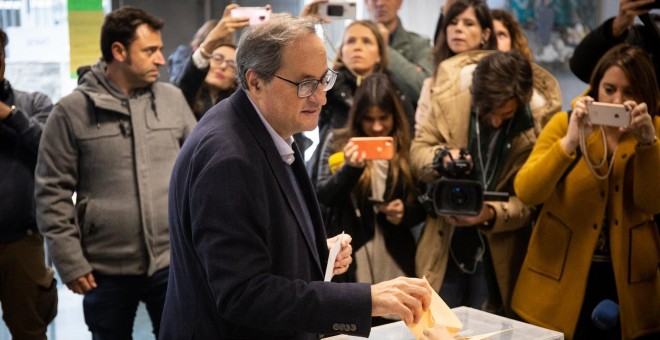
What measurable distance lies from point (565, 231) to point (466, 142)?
0.61 meters

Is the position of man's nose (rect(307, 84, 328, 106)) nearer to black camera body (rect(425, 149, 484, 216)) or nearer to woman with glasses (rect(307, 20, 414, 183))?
black camera body (rect(425, 149, 484, 216))

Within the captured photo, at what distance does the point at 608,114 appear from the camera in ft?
9.93

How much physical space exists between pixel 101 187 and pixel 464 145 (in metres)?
1.51

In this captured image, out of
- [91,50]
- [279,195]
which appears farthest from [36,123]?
[279,195]

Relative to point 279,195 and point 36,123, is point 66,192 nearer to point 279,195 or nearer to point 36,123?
point 36,123

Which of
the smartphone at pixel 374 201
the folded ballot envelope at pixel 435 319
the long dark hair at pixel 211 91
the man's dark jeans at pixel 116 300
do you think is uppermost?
the folded ballot envelope at pixel 435 319

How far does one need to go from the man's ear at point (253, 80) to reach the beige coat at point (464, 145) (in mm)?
1667

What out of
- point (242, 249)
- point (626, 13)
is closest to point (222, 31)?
point (626, 13)

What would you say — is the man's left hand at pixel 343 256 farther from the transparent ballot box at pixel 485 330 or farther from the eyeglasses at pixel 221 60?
the eyeglasses at pixel 221 60

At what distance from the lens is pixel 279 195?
6.45 feet

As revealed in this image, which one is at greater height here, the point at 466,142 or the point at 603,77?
the point at 603,77

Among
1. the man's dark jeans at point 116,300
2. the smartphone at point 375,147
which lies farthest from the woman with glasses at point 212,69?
the man's dark jeans at point 116,300

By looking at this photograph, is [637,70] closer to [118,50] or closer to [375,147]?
[375,147]

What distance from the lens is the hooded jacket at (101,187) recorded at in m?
3.27
